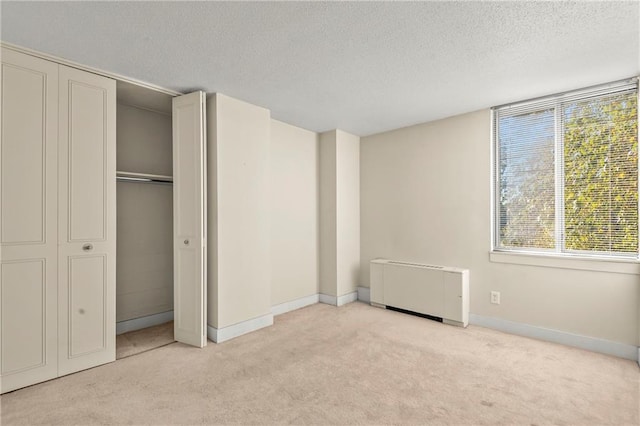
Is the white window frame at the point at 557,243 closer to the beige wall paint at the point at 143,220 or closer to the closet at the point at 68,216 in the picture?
the closet at the point at 68,216

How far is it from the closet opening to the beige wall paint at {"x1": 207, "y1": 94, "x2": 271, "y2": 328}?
0.63 metres

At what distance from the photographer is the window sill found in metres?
2.85

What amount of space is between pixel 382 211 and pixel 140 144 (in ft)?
10.5

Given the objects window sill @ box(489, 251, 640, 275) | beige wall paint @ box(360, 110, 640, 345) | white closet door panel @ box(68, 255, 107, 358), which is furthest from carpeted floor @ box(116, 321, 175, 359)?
window sill @ box(489, 251, 640, 275)

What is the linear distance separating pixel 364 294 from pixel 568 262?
2.52 meters

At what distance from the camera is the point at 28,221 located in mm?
2365

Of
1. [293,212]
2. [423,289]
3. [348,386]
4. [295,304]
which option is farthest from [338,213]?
[348,386]

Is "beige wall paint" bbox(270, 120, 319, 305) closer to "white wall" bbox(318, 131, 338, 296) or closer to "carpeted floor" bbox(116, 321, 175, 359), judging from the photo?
"white wall" bbox(318, 131, 338, 296)

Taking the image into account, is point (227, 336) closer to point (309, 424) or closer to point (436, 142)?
point (309, 424)

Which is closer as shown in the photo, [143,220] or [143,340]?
[143,340]

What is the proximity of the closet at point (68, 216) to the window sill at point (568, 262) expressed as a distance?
3.19 metres

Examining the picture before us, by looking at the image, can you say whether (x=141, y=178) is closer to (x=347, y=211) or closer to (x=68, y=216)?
(x=68, y=216)

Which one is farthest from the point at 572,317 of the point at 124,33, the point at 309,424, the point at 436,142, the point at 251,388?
the point at 124,33

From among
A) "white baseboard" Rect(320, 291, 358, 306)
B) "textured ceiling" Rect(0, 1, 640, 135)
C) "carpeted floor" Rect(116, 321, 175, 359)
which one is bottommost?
"carpeted floor" Rect(116, 321, 175, 359)
